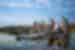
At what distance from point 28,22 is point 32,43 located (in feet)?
0.58

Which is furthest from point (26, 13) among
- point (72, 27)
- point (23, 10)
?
point (72, 27)

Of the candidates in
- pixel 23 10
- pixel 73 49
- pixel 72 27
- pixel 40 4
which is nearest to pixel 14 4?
pixel 23 10

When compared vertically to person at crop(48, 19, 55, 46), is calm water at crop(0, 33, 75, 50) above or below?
below

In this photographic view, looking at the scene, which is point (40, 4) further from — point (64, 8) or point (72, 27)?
point (72, 27)

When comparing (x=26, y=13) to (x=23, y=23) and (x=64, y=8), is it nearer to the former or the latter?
(x=23, y=23)

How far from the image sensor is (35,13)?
2.44ft

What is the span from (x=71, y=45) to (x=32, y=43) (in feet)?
1.06

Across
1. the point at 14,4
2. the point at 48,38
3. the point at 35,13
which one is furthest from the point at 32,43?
the point at 14,4

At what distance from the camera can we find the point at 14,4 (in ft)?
2.44

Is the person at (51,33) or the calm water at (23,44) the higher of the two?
the person at (51,33)

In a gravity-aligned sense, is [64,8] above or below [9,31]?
above

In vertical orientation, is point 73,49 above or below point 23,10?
below

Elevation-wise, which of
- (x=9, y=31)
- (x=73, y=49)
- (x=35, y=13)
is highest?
(x=35, y=13)

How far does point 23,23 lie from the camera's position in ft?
2.46
